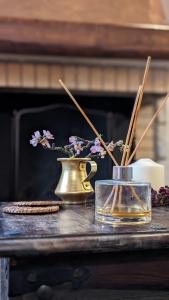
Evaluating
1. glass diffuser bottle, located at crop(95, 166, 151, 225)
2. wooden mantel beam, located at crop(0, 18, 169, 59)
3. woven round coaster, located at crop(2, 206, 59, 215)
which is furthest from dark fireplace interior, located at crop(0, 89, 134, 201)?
glass diffuser bottle, located at crop(95, 166, 151, 225)

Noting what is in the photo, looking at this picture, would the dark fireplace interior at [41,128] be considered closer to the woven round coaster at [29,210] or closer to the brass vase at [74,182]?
the brass vase at [74,182]

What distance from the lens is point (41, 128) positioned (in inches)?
94.6

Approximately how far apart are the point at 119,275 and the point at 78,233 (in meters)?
0.09

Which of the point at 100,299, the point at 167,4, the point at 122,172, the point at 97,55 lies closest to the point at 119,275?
the point at 100,299

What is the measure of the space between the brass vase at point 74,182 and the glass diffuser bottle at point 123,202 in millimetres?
275

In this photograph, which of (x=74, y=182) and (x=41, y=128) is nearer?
(x=74, y=182)

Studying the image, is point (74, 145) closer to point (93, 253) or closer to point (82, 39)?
point (93, 253)

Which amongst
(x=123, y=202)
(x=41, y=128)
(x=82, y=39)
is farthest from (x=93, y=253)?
(x=41, y=128)

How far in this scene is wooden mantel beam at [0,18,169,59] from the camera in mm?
2107

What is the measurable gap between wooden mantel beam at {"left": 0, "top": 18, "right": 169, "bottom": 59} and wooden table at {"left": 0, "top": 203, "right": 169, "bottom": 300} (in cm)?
158

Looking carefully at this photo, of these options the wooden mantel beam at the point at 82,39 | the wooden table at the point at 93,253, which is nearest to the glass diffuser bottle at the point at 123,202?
the wooden table at the point at 93,253

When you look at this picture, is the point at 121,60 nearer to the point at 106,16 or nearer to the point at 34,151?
the point at 106,16

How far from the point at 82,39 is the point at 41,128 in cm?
53

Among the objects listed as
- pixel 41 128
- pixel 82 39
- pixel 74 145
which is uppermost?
pixel 82 39
